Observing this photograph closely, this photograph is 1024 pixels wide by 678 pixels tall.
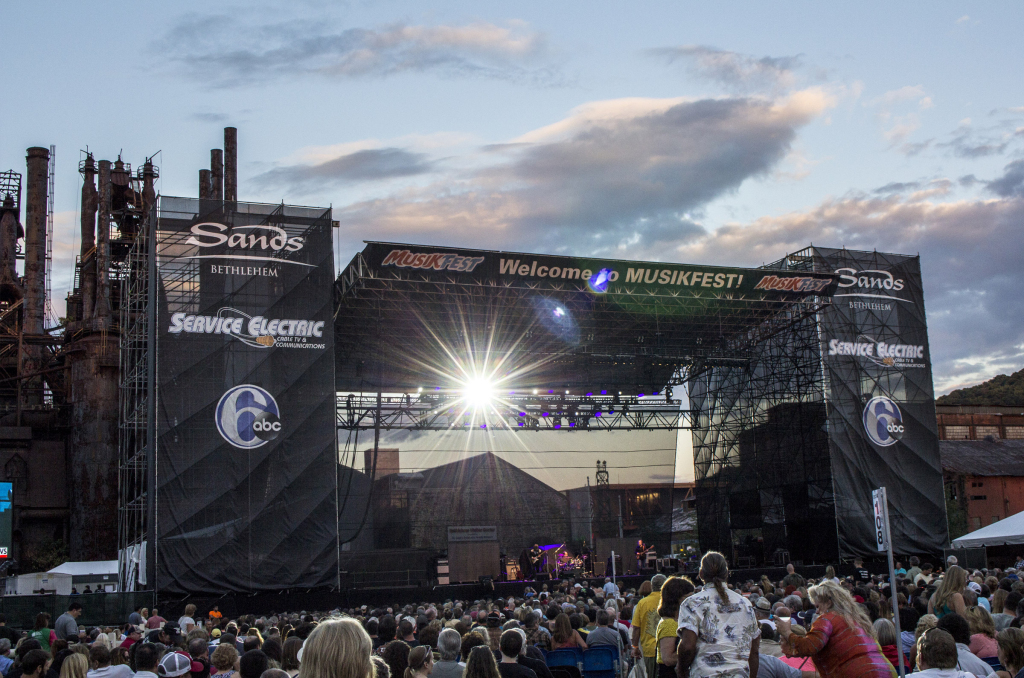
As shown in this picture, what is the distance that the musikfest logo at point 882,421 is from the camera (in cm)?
3167

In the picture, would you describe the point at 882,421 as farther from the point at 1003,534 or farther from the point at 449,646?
the point at 449,646

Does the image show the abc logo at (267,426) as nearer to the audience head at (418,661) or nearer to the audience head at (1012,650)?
the audience head at (418,661)

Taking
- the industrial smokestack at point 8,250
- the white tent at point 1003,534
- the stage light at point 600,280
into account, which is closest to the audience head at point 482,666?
the white tent at point 1003,534

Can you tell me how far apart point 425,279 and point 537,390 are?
9.70 metres

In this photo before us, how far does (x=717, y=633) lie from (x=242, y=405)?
2059 cm

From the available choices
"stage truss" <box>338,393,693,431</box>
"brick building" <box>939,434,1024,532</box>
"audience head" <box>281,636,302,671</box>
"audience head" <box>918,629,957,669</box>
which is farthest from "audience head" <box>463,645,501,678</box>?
"brick building" <box>939,434,1024,532</box>

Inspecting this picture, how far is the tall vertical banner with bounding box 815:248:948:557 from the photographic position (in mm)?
31016

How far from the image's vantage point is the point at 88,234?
125ft

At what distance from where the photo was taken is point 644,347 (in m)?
32.9

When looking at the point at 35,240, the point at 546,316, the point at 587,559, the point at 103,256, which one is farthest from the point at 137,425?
the point at 35,240

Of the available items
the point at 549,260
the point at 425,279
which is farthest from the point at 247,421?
the point at 549,260

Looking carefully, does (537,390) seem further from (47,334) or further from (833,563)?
(47,334)

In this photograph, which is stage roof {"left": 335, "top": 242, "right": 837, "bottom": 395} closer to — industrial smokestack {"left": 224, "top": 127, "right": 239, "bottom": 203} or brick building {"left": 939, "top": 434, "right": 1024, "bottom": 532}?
industrial smokestack {"left": 224, "top": 127, "right": 239, "bottom": 203}

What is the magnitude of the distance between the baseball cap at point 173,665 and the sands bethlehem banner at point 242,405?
1757 centimetres
